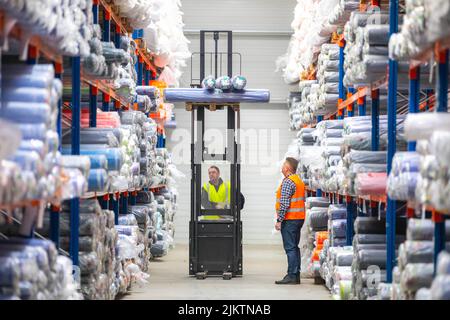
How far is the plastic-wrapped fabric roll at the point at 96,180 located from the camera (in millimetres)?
9773

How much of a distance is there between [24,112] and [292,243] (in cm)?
830

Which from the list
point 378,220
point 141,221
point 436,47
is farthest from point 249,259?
point 436,47

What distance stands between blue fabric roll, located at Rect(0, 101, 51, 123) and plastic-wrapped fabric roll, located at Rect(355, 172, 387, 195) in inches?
157

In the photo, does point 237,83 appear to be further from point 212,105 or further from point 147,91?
point 147,91

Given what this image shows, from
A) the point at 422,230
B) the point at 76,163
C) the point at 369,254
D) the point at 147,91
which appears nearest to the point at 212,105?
the point at 147,91

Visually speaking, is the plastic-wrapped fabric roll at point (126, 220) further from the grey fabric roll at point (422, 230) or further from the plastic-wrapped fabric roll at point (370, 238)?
the grey fabric roll at point (422, 230)

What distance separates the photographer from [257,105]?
943 inches

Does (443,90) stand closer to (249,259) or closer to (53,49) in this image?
(53,49)

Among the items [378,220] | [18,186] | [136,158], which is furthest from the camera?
[136,158]

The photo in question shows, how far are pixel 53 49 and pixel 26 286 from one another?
7.82ft

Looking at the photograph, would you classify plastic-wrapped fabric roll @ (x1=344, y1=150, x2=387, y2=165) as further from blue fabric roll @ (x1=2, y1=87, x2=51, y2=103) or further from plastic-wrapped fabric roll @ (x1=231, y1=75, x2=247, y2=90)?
plastic-wrapped fabric roll @ (x1=231, y1=75, x2=247, y2=90)

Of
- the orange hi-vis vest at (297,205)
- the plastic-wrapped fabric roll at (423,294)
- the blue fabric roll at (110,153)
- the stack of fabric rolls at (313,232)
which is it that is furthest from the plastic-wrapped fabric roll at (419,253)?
the orange hi-vis vest at (297,205)

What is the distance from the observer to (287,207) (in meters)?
14.9

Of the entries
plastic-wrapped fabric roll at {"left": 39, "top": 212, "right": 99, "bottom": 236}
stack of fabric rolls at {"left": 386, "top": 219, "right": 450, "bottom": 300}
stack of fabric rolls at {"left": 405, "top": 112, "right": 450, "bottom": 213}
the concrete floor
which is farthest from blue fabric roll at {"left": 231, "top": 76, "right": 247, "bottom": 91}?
stack of fabric rolls at {"left": 405, "top": 112, "right": 450, "bottom": 213}
